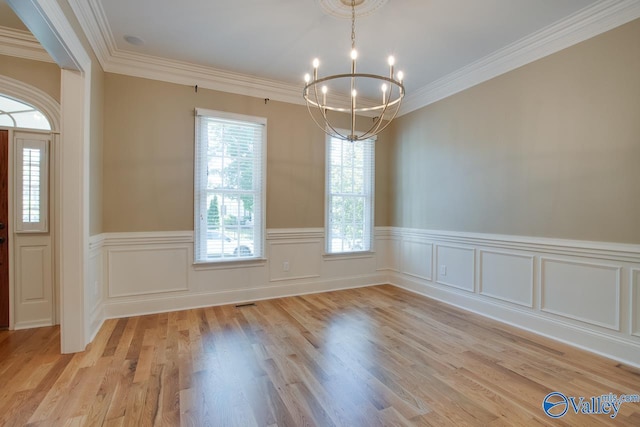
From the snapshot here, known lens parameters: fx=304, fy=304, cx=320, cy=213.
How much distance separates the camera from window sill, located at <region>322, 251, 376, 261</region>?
15.2ft

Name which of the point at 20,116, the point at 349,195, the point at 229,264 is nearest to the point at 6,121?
the point at 20,116

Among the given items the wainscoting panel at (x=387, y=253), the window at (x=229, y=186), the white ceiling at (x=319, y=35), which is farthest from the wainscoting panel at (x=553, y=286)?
the window at (x=229, y=186)

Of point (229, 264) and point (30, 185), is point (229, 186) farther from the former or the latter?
point (30, 185)

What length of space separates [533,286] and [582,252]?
0.57 metres

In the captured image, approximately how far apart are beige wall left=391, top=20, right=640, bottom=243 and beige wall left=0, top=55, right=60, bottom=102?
444cm

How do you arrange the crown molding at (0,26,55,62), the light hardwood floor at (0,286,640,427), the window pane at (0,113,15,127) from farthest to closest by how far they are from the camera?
the window pane at (0,113,15,127), the crown molding at (0,26,55,62), the light hardwood floor at (0,286,640,427)

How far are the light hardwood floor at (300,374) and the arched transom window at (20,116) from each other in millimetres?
2052

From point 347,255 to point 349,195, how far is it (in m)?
0.94

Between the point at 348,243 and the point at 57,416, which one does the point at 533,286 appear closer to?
the point at 348,243

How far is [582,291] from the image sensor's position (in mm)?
2762

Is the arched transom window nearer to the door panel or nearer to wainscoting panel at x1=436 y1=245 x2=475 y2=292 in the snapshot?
the door panel

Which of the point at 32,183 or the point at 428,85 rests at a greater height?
the point at 428,85

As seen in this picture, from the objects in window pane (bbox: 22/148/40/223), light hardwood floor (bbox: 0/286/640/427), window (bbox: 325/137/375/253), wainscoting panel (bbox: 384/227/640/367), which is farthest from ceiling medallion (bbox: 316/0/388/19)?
window pane (bbox: 22/148/40/223)

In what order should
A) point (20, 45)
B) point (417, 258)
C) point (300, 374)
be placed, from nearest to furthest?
point (300, 374) < point (20, 45) < point (417, 258)
